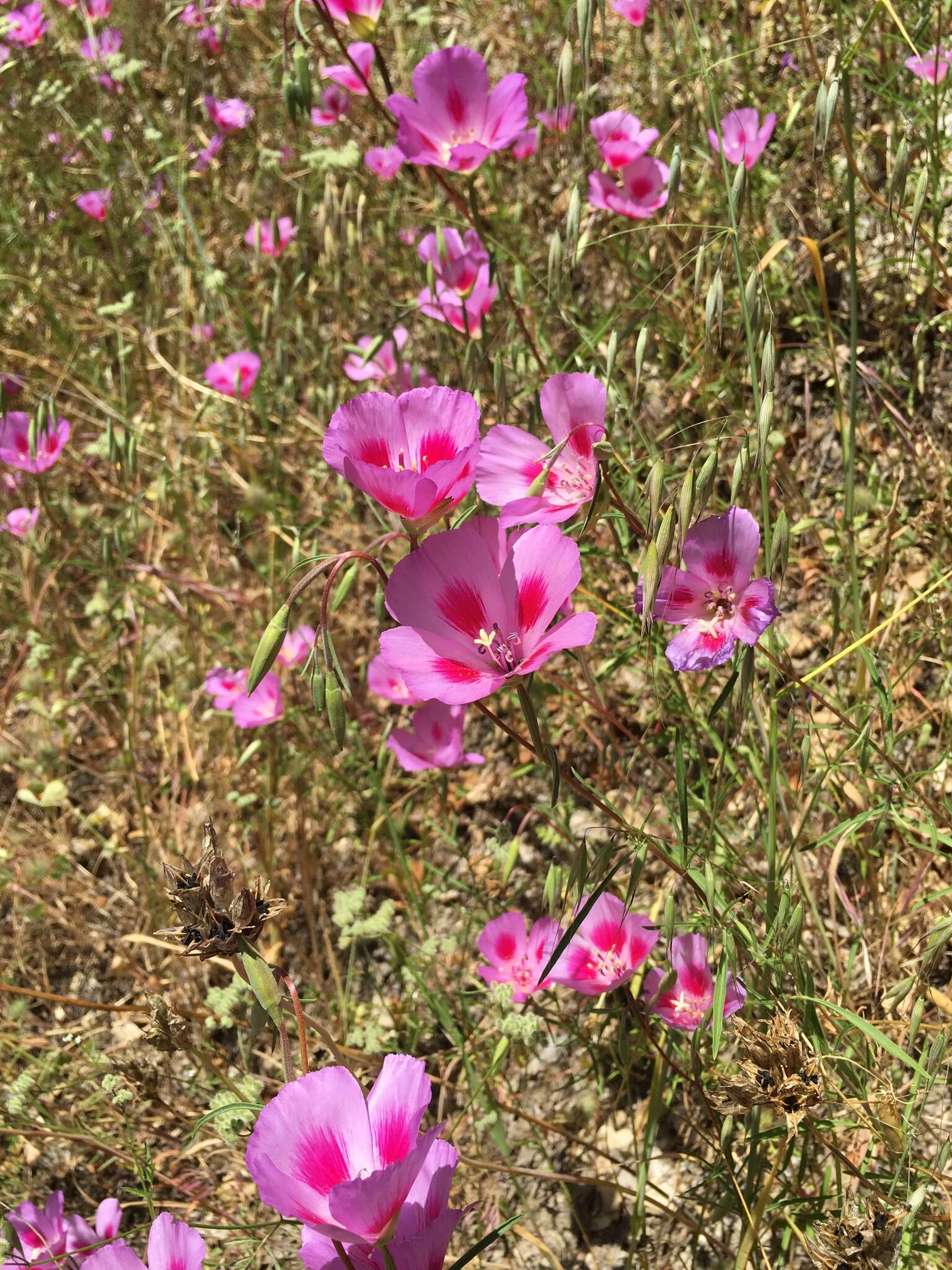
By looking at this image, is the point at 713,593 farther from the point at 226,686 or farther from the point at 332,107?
the point at 332,107

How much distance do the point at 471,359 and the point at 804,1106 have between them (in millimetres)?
1207

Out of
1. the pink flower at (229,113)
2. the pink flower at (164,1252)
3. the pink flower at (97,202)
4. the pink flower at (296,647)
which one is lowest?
the pink flower at (164,1252)

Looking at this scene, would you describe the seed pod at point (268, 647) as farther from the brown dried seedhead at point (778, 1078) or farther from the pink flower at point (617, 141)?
the pink flower at point (617, 141)

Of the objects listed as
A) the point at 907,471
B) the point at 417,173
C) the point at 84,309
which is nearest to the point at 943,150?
the point at 907,471

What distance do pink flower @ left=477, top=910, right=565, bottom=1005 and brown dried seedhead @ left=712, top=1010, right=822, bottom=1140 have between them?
69 cm

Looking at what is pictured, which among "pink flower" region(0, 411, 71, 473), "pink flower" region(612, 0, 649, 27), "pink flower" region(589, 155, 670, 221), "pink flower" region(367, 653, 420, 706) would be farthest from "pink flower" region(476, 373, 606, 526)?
"pink flower" region(612, 0, 649, 27)

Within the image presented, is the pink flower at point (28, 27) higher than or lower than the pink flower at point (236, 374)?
higher

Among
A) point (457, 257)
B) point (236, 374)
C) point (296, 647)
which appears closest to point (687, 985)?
point (296, 647)

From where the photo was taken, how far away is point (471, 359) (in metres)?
1.77

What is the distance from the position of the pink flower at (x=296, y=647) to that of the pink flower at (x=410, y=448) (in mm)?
1577

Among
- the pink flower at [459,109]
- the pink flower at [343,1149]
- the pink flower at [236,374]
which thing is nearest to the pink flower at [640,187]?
the pink flower at [459,109]

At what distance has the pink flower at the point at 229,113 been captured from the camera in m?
4.08

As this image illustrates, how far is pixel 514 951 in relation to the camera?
2.04 m

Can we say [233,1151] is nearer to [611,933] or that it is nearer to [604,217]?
[611,933]
